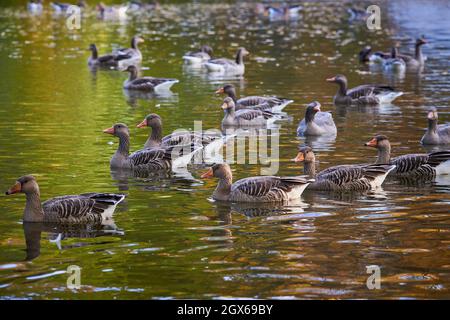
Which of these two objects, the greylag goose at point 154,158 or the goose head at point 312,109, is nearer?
the greylag goose at point 154,158

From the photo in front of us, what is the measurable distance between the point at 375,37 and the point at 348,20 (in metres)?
12.4

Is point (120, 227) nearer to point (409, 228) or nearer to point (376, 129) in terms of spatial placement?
point (409, 228)

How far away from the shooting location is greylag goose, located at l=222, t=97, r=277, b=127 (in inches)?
1019

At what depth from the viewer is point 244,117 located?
26328 mm

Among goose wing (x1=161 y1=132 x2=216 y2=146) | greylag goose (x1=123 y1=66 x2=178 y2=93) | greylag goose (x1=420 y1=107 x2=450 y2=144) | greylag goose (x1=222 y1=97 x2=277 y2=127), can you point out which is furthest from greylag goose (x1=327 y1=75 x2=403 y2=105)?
goose wing (x1=161 y1=132 x2=216 y2=146)

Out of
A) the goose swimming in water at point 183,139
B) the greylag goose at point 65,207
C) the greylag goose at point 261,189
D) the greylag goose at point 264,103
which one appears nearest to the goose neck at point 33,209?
the greylag goose at point 65,207

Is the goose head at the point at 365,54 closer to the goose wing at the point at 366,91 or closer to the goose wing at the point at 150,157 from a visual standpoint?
the goose wing at the point at 366,91

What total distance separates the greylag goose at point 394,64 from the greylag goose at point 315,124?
15582 mm

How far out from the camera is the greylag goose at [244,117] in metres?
25.9

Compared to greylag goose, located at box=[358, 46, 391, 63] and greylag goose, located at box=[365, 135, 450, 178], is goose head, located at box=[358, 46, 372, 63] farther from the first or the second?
greylag goose, located at box=[365, 135, 450, 178]

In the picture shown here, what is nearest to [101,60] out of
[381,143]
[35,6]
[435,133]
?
[435,133]

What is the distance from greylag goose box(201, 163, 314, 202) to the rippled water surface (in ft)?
0.89
